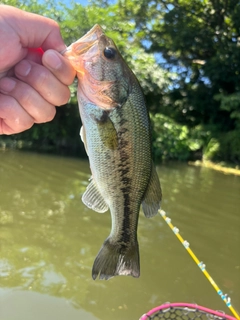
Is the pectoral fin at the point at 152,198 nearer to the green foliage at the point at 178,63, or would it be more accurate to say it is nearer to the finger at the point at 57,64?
the finger at the point at 57,64

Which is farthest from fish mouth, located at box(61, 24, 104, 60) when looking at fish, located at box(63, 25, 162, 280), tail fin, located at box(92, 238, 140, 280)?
tail fin, located at box(92, 238, 140, 280)

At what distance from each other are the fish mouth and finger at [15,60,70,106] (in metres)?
0.12

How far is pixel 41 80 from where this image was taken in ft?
5.41

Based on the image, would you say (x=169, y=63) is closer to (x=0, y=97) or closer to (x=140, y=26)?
(x=140, y=26)

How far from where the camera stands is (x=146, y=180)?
5.88ft

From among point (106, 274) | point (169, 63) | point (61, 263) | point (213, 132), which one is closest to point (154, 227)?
point (61, 263)

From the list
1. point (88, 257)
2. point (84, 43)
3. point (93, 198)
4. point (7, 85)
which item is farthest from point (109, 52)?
point (88, 257)

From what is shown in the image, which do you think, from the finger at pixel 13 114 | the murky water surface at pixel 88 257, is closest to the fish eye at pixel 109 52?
the finger at pixel 13 114

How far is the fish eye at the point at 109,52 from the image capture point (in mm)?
1653

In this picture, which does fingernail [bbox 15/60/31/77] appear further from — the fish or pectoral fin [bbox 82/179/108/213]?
pectoral fin [bbox 82/179/108/213]

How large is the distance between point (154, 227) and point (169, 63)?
17.0 m

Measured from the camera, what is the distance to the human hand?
159cm

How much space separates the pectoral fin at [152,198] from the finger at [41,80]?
601 millimetres

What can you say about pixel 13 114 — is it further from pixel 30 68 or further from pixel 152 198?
pixel 152 198
